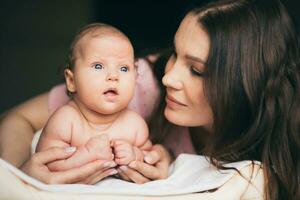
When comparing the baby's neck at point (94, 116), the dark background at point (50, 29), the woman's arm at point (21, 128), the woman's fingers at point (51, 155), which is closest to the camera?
the woman's fingers at point (51, 155)

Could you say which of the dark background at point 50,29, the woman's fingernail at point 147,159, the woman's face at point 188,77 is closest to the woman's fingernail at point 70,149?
the woman's fingernail at point 147,159

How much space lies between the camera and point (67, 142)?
1.55 meters

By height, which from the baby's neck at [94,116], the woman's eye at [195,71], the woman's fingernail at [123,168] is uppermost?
the woman's eye at [195,71]

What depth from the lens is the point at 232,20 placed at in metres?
1.59

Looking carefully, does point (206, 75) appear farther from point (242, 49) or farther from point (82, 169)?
point (82, 169)

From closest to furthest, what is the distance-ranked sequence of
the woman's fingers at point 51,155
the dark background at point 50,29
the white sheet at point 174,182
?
the white sheet at point 174,182 → the woman's fingers at point 51,155 → the dark background at point 50,29

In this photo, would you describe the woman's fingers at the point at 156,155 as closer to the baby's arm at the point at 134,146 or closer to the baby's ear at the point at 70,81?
the baby's arm at the point at 134,146

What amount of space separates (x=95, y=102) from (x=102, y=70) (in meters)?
0.09

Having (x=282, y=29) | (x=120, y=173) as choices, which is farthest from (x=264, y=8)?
(x=120, y=173)

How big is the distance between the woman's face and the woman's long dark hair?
0.03 metres

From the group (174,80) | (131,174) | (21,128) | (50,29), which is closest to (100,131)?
(131,174)

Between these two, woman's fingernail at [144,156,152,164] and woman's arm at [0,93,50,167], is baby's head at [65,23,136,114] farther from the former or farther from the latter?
woman's arm at [0,93,50,167]

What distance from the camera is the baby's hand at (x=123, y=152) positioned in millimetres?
1506

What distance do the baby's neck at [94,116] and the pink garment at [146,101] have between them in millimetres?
298
